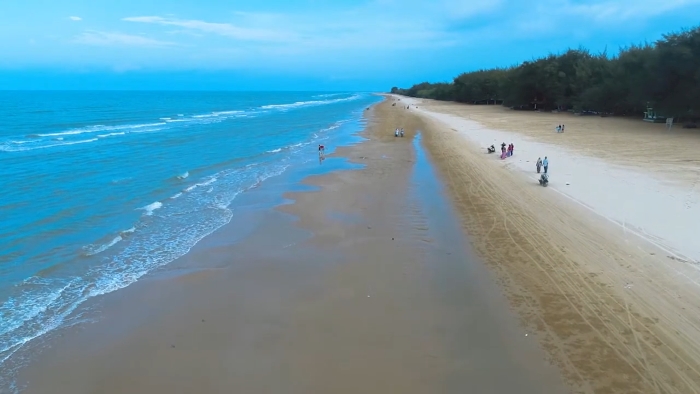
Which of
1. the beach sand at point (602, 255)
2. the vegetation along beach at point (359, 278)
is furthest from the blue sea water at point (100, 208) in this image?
the beach sand at point (602, 255)

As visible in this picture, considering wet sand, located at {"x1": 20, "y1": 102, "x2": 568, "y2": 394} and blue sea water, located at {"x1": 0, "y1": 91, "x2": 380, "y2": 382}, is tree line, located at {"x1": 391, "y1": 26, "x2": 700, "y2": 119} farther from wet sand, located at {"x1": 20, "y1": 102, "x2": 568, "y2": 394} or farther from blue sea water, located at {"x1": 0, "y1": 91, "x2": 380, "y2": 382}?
wet sand, located at {"x1": 20, "y1": 102, "x2": 568, "y2": 394}

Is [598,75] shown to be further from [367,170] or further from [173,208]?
[173,208]

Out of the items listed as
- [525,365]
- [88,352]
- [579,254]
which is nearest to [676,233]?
[579,254]

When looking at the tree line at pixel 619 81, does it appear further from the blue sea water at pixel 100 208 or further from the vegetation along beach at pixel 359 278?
the blue sea water at pixel 100 208

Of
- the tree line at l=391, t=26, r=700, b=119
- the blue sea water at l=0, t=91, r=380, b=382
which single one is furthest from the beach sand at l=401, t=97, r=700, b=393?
the tree line at l=391, t=26, r=700, b=119

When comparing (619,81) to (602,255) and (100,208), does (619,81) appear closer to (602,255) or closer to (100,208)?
(602,255)

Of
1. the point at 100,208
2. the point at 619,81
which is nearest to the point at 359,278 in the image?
the point at 100,208
